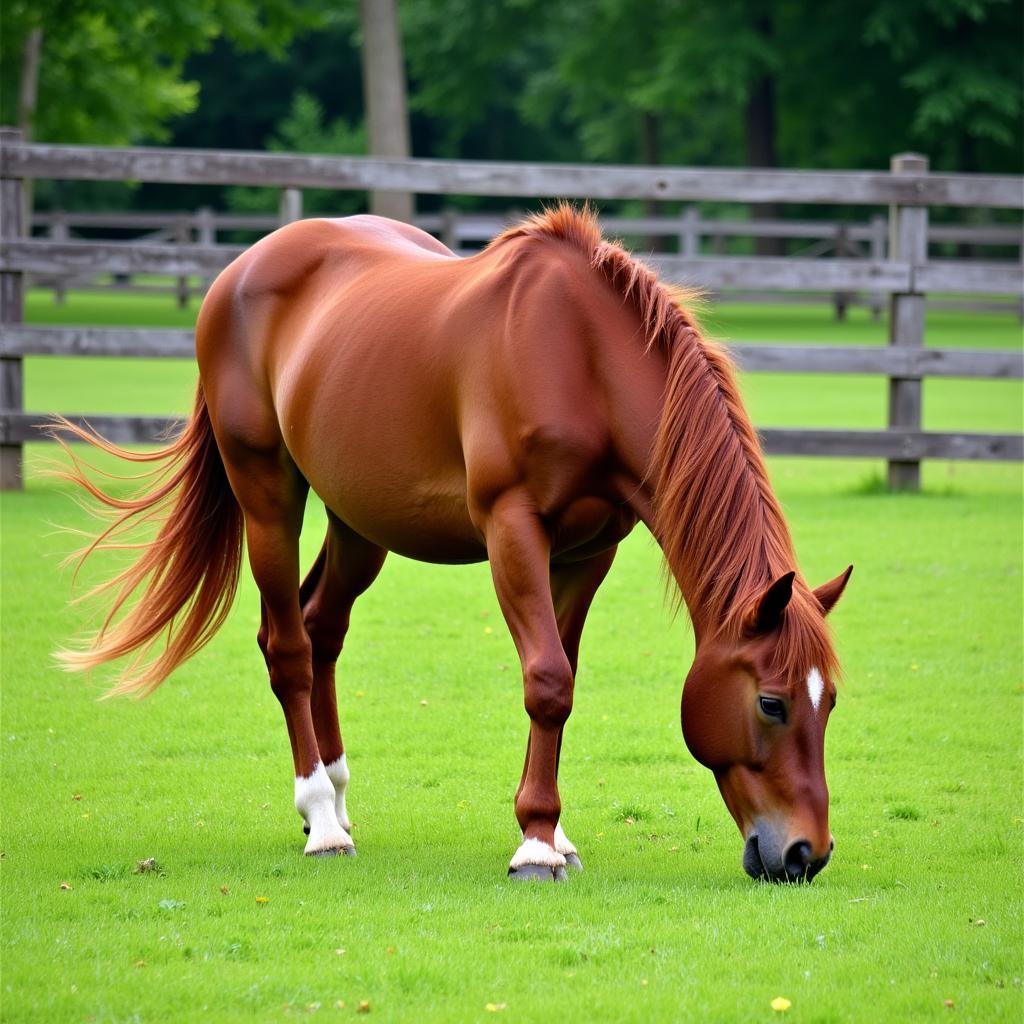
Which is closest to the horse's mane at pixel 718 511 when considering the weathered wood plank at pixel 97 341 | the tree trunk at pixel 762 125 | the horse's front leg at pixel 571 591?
the horse's front leg at pixel 571 591

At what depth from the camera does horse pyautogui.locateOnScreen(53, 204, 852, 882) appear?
398 centimetres

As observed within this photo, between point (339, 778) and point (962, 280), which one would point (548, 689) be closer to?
point (339, 778)

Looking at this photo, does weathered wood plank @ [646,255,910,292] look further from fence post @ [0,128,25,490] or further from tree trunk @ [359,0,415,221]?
tree trunk @ [359,0,415,221]

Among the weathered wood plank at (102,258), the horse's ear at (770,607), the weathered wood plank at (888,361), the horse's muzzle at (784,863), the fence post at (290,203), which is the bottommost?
the horse's muzzle at (784,863)

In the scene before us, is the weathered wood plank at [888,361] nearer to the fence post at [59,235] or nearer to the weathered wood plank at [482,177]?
the weathered wood plank at [482,177]

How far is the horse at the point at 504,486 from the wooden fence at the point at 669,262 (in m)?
5.17

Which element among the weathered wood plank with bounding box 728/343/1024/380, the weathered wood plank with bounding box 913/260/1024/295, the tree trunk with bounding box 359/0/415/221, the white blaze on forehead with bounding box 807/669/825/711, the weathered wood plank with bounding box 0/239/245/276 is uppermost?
the tree trunk with bounding box 359/0/415/221

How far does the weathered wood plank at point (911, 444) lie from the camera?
1095cm

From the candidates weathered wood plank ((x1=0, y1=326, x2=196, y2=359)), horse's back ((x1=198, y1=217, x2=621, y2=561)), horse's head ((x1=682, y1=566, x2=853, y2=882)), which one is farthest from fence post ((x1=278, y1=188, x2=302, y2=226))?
horse's head ((x1=682, y1=566, x2=853, y2=882))

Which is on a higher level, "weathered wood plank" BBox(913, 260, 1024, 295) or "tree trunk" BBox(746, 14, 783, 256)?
"tree trunk" BBox(746, 14, 783, 256)

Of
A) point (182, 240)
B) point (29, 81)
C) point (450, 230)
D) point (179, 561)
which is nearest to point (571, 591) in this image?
point (179, 561)

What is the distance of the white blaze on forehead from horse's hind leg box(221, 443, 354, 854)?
162cm

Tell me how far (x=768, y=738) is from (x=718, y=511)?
0.63m

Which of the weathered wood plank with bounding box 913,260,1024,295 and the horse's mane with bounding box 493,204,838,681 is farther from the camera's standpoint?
the weathered wood plank with bounding box 913,260,1024,295
